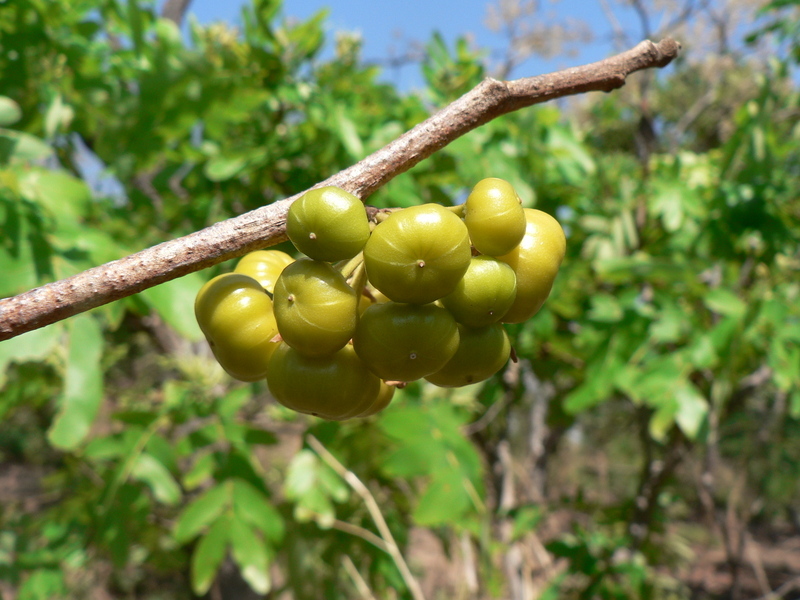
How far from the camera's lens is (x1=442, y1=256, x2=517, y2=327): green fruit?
745 mm

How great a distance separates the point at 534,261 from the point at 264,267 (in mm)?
423

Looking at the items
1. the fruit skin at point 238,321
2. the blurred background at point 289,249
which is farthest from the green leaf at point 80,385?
the fruit skin at point 238,321

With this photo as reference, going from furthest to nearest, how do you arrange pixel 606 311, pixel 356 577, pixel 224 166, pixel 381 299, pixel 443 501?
pixel 356 577 → pixel 606 311 → pixel 224 166 → pixel 443 501 → pixel 381 299

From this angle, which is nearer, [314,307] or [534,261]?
[314,307]

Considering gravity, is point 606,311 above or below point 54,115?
below

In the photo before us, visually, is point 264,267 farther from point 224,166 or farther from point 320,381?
point 224,166

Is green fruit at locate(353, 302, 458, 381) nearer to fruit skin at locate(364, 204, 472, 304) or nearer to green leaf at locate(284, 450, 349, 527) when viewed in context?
fruit skin at locate(364, 204, 472, 304)

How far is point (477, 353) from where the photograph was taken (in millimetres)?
813

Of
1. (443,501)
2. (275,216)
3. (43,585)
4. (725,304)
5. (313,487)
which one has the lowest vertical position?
(43,585)

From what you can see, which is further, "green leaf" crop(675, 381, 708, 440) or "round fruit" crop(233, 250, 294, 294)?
"green leaf" crop(675, 381, 708, 440)

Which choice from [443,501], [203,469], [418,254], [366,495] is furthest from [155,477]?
[418,254]

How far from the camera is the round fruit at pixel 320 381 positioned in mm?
771

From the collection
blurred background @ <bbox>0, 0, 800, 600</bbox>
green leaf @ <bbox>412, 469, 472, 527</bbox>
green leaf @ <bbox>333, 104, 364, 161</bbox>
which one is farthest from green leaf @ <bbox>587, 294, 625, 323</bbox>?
green leaf @ <bbox>333, 104, 364, 161</bbox>

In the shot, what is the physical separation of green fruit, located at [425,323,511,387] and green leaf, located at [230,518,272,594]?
5.57ft
